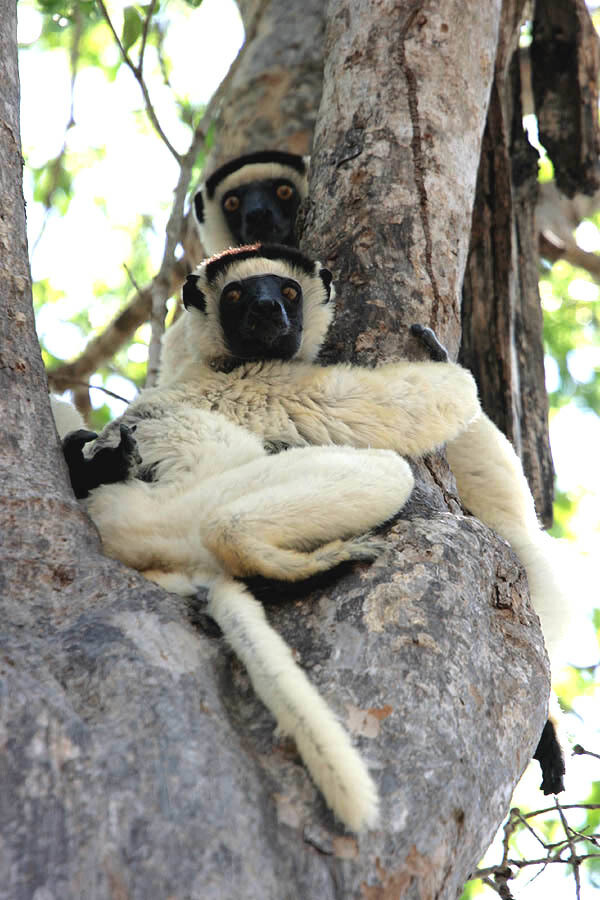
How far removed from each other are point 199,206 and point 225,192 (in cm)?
31

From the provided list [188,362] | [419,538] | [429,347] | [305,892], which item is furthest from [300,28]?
[305,892]

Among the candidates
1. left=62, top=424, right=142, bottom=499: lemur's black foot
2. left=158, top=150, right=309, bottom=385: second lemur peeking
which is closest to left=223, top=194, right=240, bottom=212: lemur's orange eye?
left=158, top=150, right=309, bottom=385: second lemur peeking

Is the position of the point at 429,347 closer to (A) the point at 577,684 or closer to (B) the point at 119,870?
(B) the point at 119,870

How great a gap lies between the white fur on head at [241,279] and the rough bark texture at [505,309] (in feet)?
4.53

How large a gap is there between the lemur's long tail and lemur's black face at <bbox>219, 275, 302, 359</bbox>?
1.46 meters

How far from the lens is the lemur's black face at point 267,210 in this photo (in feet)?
17.6

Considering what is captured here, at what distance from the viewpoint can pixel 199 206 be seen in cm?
594

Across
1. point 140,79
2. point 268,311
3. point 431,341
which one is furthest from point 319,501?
point 140,79

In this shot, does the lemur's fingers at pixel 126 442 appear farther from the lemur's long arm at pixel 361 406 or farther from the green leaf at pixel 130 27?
the green leaf at pixel 130 27

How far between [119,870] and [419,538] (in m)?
1.12

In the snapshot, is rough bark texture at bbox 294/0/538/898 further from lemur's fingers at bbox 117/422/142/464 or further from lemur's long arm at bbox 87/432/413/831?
lemur's fingers at bbox 117/422/142/464

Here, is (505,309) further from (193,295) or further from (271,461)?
(271,461)

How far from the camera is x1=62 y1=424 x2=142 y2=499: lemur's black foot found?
271 centimetres

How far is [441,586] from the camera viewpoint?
7.22ft
